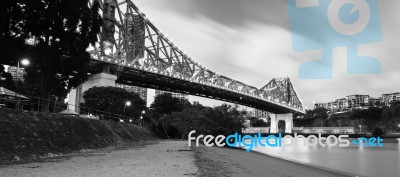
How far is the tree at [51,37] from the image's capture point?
24812mm

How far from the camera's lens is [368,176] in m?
21.6

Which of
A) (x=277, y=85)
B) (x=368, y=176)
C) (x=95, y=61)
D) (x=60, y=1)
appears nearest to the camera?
(x=368, y=176)

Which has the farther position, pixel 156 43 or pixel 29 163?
pixel 156 43

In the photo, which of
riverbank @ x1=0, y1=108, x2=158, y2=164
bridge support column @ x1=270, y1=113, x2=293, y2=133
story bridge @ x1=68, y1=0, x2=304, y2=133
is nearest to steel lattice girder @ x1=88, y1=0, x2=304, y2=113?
story bridge @ x1=68, y1=0, x2=304, y2=133

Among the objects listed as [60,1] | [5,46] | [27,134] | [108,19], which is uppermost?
[108,19]

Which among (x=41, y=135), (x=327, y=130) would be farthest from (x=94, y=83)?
(x=327, y=130)

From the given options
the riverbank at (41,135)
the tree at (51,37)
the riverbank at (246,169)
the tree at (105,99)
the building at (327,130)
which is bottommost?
the building at (327,130)

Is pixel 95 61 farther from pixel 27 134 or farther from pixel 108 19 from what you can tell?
pixel 27 134

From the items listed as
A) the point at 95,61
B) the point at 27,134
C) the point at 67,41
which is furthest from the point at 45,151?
the point at 95,61

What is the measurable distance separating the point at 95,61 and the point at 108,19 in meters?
7.43

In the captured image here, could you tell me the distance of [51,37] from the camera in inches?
1097

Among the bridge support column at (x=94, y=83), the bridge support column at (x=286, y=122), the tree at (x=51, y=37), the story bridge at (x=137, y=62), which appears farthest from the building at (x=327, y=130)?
the tree at (x=51, y=37)

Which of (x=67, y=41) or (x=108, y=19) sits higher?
(x=108, y=19)

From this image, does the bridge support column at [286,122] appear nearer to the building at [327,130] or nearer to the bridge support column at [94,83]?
the building at [327,130]
